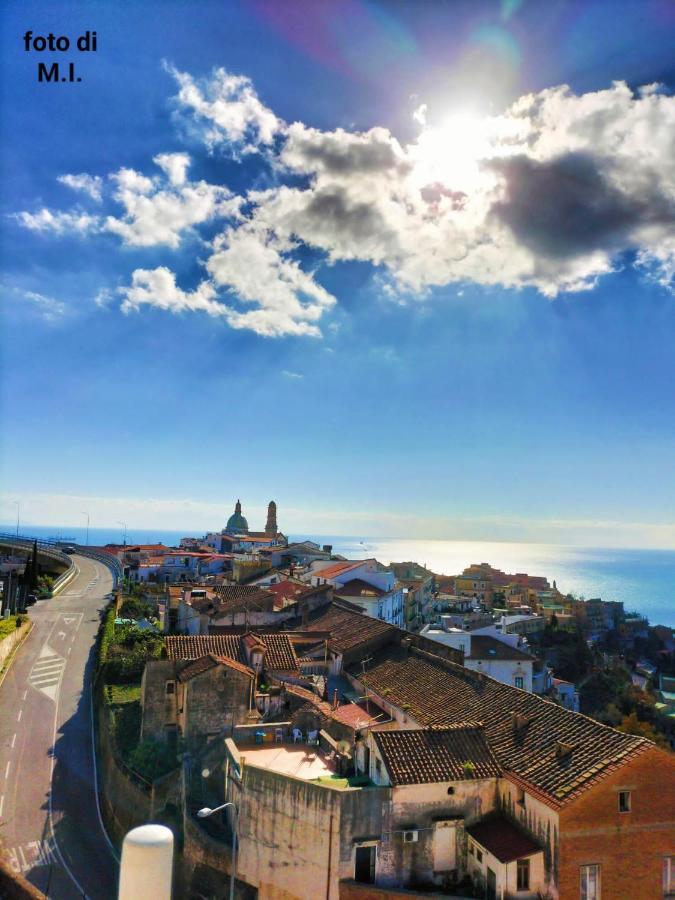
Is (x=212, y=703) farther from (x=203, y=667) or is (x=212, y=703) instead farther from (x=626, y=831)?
(x=626, y=831)

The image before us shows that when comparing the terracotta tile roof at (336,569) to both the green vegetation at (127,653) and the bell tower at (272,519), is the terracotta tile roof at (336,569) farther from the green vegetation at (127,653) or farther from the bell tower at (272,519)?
the bell tower at (272,519)

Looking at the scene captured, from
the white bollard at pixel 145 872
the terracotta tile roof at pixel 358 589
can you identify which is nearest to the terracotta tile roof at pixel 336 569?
the terracotta tile roof at pixel 358 589

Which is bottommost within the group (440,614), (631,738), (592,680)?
(592,680)

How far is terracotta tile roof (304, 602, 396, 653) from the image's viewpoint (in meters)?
39.8

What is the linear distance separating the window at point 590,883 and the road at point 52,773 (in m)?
18.8

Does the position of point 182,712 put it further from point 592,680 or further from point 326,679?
point 592,680

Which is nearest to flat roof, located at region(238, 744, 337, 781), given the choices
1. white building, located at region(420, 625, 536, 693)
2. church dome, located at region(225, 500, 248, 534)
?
white building, located at region(420, 625, 536, 693)

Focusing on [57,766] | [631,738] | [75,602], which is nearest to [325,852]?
[631,738]

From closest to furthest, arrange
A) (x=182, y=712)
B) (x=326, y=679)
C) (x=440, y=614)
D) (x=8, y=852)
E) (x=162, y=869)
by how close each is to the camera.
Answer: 1. (x=162, y=869)
2. (x=8, y=852)
3. (x=182, y=712)
4. (x=326, y=679)
5. (x=440, y=614)

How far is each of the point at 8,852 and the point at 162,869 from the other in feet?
94.1

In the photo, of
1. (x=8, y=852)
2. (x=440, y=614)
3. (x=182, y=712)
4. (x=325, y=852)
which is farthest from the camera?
(x=440, y=614)

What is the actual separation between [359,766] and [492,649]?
30324 mm

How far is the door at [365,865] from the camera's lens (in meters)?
20.0

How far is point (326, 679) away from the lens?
38.0 m
